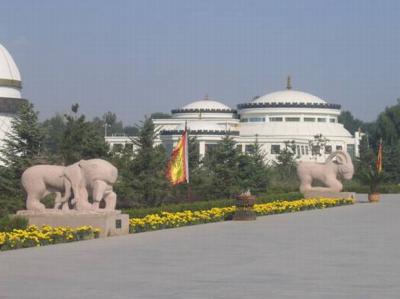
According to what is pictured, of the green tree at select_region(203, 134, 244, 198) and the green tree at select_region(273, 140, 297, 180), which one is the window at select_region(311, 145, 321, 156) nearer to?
the green tree at select_region(273, 140, 297, 180)

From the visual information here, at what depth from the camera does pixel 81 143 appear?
79.9ft

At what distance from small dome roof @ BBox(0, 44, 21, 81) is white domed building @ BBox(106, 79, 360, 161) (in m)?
37.9

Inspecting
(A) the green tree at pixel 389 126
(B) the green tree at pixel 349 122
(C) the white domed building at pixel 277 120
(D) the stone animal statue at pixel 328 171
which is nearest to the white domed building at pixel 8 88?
(D) the stone animal statue at pixel 328 171

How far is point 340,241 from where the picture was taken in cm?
1417

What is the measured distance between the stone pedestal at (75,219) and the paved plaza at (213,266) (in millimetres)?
410

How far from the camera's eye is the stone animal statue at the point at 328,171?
30061mm

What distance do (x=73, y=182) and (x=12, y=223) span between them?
62.9 inches

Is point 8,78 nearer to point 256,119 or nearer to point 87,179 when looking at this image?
point 87,179

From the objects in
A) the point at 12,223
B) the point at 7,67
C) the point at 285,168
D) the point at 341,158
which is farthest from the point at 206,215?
the point at 285,168

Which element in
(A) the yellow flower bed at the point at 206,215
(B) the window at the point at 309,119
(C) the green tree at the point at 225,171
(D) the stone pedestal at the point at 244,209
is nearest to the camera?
(A) the yellow flower bed at the point at 206,215

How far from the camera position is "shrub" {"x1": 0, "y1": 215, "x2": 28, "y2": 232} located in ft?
44.9

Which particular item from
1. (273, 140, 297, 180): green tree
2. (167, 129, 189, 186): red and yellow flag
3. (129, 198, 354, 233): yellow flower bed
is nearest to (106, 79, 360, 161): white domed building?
(273, 140, 297, 180): green tree

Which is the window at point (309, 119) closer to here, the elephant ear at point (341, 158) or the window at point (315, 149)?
the window at point (315, 149)

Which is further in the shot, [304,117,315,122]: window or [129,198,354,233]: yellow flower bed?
[304,117,315,122]: window
